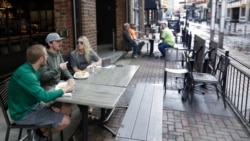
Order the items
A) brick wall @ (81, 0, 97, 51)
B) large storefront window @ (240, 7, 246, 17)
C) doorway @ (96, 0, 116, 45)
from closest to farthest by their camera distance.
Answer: brick wall @ (81, 0, 97, 51) → doorway @ (96, 0, 116, 45) → large storefront window @ (240, 7, 246, 17)

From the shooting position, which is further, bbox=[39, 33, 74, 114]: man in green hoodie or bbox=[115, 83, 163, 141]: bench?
bbox=[39, 33, 74, 114]: man in green hoodie

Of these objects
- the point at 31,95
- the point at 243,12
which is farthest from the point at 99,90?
the point at 243,12

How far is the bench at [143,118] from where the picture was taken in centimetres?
268

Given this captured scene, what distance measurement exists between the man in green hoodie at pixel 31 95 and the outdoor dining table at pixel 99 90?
19cm

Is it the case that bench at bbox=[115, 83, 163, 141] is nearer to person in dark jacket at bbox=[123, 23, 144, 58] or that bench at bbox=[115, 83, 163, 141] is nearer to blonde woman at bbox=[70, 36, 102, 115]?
blonde woman at bbox=[70, 36, 102, 115]

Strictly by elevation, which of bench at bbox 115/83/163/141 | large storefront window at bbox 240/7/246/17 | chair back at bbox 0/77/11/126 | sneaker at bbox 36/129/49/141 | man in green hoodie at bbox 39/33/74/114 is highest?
large storefront window at bbox 240/7/246/17

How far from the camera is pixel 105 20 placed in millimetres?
12703

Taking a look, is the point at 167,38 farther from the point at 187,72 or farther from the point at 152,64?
the point at 187,72

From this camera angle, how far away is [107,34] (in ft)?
42.0

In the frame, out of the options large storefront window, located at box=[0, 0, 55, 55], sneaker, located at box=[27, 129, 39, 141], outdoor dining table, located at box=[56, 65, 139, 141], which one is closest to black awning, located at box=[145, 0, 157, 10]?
large storefront window, located at box=[0, 0, 55, 55]

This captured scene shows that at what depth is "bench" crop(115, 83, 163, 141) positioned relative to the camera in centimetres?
268

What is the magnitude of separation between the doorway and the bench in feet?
29.0

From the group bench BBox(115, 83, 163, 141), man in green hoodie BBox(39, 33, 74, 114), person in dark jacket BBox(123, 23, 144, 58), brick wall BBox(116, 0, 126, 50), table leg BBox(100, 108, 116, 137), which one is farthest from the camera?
brick wall BBox(116, 0, 126, 50)

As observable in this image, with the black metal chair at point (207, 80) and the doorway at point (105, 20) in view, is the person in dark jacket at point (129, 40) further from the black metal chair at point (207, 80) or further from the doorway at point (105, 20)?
the black metal chair at point (207, 80)
